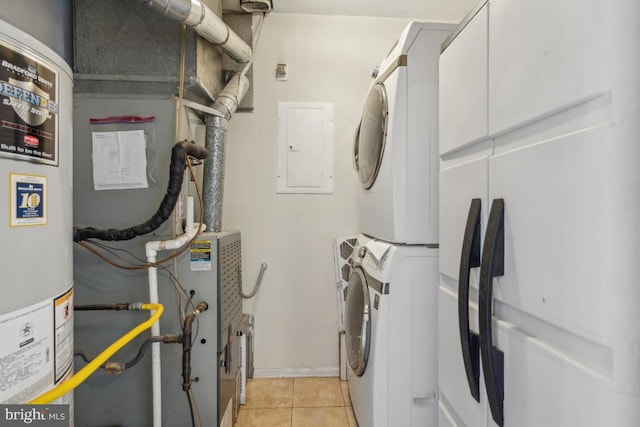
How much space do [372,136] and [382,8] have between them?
1.20m

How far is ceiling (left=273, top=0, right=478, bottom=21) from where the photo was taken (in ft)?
7.75

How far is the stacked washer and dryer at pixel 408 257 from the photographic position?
4.91ft

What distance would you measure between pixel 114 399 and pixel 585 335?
1875mm

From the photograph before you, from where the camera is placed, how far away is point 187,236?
1.57 m

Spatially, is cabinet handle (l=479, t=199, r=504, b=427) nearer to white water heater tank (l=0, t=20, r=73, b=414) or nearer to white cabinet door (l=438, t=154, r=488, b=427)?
white cabinet door (l=438, t=154, r=488, b=427)

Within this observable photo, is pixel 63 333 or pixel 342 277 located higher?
pixel 63 333

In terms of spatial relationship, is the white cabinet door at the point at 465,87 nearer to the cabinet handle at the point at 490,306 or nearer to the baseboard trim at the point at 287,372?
the cabinet handle at the point at 490,306

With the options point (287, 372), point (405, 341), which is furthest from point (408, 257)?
point (287, 372)

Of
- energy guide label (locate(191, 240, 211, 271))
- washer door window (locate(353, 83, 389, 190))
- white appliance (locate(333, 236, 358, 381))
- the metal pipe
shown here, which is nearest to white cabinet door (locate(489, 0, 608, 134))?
washer door window (locate(353, 83, 389, 190))

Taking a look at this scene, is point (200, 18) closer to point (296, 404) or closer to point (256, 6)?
point (256, 6)

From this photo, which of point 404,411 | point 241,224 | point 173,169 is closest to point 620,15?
point 173,169

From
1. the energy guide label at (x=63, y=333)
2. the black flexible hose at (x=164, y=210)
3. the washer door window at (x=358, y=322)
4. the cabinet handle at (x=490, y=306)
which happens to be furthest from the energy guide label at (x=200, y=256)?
the cabinet handle at (x=490, y=306)

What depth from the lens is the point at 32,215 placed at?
894 mm

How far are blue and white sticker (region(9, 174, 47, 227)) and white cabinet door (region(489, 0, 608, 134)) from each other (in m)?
1.18
